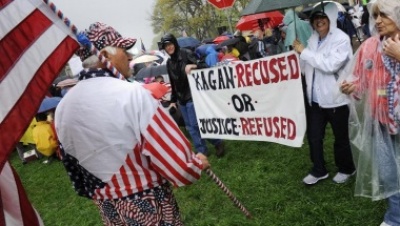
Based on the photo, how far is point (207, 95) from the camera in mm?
5023

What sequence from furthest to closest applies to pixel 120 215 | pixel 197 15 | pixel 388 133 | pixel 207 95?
pixel 197 15 < pixel 207 95 < pixel 388 133 < pixel 120 215

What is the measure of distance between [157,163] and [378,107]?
1.65m

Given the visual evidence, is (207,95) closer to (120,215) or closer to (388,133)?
(388,133)

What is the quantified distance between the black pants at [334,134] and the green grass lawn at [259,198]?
0.60 feet

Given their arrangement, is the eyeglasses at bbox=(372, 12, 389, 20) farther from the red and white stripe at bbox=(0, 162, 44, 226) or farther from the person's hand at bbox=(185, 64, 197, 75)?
the person's hand at bbox=(185, 64, 197, 75)

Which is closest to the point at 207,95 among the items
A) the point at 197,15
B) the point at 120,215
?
the point at 120,215

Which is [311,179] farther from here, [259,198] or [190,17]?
[190,17]

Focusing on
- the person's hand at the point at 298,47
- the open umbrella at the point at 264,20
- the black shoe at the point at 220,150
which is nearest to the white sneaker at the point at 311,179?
the person's hand at the point at 298,47

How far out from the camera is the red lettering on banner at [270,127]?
13.3ft

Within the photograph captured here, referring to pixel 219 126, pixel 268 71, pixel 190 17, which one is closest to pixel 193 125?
pixel 219 126

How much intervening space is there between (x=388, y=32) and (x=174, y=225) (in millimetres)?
1846

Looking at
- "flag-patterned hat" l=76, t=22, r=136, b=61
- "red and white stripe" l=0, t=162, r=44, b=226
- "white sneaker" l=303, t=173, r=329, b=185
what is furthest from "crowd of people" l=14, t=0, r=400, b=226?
"red and white stripe" l=0, t=162, r=44, b=226

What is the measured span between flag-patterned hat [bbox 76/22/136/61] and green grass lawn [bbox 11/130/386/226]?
229 cm

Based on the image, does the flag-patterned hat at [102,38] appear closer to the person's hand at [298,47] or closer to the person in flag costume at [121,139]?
the person in flag costume at [121,139]
